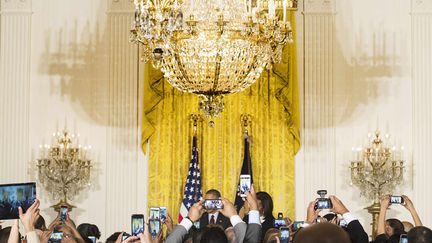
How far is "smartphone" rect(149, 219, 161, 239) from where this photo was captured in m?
7.24

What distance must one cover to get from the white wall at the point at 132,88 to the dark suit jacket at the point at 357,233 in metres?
6.31

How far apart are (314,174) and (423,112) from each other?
194 cm

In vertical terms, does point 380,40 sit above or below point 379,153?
above

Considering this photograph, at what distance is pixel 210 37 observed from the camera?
980 cm

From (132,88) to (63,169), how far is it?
167cm

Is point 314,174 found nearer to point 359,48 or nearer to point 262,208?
point 359,48

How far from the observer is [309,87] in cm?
1419

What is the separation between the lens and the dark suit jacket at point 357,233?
7.45 metres

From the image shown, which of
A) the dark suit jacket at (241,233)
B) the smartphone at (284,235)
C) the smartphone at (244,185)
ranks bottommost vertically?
the dark suit jacket at (241,233)

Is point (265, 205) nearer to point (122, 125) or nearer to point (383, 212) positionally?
point (383, 212)

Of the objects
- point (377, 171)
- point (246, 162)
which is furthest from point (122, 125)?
point (377, 171)

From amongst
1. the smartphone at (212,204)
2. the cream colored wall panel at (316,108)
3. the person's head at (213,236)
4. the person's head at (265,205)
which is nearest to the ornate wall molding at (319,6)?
the cream colored wall panel at (316,108)

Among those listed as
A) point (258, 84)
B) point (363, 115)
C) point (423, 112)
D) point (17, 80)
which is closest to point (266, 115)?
point (258, 84)

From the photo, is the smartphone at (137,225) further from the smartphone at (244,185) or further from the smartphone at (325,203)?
the smartphone at (325,203)
